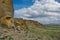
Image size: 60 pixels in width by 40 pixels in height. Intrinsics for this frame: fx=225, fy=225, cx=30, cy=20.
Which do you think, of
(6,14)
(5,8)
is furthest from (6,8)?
(6,14)

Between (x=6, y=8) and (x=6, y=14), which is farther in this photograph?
(x=6, y=8)

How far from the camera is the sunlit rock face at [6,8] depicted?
1575cm

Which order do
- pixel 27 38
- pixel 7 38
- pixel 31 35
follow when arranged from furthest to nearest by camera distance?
pixel 31 35 → pixel 27 38 → pixel 7 38

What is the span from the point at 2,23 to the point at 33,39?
2445 millimetres

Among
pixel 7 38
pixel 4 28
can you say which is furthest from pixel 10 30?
pixel 7 38

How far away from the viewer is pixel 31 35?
1570 centimetres

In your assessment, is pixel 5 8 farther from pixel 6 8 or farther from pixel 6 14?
pixel 6 14

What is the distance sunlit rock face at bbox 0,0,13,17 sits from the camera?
15750 mm

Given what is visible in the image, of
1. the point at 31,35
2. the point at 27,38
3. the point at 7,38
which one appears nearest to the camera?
the point at 7,38

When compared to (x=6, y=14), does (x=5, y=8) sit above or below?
above

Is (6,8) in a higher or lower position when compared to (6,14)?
higher

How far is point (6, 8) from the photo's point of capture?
52.1 ft

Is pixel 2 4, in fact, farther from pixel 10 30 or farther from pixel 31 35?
pixel 31 35

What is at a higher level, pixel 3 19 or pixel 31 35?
pixel 3 19
